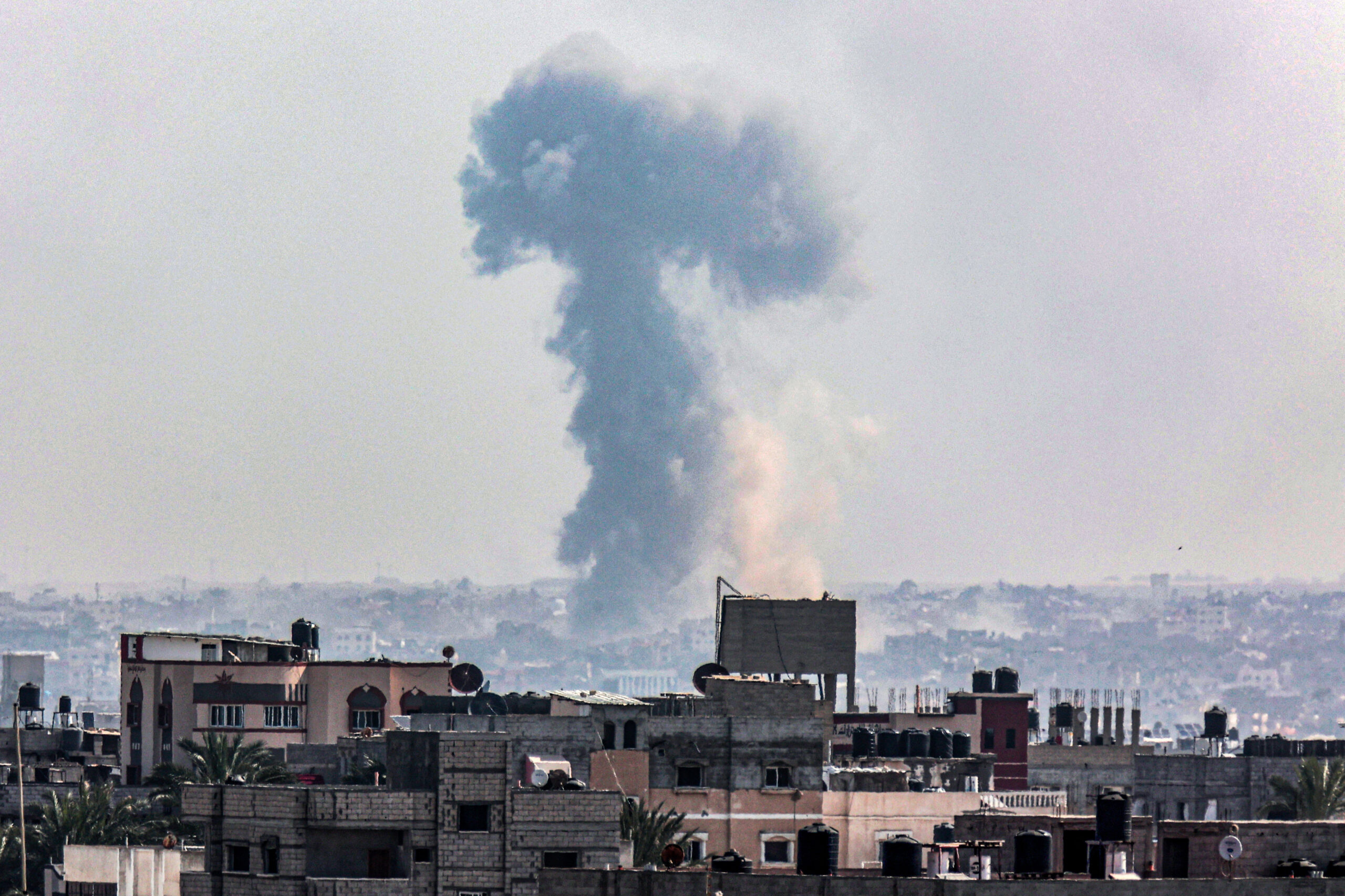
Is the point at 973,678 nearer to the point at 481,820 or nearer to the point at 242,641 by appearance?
the point at 242,641

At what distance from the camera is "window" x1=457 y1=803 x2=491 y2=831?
186 feet

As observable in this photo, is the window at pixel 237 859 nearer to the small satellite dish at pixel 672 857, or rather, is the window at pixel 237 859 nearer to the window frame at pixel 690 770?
the small satellite dish at pixel 672 857

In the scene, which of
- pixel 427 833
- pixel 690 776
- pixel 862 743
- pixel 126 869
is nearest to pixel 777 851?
pixel 690 776

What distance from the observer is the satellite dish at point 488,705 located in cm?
8806

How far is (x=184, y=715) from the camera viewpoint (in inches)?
4636

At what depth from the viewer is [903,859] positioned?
50.8 meters

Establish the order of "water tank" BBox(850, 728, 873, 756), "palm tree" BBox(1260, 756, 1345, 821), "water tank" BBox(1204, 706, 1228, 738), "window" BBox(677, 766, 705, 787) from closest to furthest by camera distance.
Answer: "window" BBox(677, 766, 705, 787), "water tank" BBox(850, 728, 873, 756), "palm tree" BBox(1260, 756, 1345, 821), "water tank" BBox(1204, 706, 1228, 738)

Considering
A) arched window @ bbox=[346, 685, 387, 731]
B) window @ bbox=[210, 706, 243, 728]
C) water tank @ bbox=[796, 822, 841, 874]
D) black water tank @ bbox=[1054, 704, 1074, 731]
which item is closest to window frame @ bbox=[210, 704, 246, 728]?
window @ bbox=[210, 706, 243, 728]

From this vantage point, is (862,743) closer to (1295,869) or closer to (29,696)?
(1295,869)

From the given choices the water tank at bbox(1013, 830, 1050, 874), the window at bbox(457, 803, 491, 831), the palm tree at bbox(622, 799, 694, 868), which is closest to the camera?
the water tank at bbox(1013, 830, 1050, 874)

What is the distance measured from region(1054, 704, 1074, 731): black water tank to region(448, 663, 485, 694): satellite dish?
4201 cm

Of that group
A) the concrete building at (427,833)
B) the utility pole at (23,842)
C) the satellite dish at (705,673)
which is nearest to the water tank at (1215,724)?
the satellite dish at (705,673)

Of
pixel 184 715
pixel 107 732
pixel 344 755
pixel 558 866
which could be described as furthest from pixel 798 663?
pixel 558 866

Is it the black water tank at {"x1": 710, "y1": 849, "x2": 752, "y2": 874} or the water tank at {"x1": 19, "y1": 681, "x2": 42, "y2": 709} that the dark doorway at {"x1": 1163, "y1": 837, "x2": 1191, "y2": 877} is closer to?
the black water tank at {"x1": 710, "y1": 849, "x2": 752, "y2": 874}
